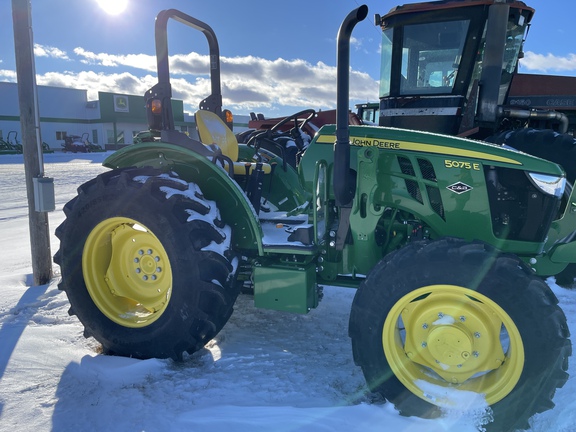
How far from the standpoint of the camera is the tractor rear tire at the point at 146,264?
271cm

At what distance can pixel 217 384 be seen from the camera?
105 inches

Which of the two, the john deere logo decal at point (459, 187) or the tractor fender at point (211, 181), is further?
the tractor fender at point (211, 181)

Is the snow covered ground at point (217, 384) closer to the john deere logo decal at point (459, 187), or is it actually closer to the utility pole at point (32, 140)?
the utility pole at point (32, 140)

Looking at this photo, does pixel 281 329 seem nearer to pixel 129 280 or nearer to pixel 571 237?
pixel 129 280

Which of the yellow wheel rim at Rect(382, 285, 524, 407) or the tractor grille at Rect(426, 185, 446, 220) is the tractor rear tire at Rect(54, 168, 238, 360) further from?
the tractor grille at Rect(426, 185, 446, 220)

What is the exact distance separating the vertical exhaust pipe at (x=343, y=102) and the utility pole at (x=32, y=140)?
342cm

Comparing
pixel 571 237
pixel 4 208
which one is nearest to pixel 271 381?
pixel 571 237

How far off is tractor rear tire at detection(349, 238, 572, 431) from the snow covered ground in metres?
0.13

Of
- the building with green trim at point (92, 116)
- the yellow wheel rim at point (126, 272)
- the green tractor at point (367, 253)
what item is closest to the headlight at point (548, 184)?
the green tractor at point (367, 253)

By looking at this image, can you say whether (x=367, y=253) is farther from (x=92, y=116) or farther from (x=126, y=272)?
(x=92, y=116)

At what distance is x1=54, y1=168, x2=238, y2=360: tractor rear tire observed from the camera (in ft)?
8.91

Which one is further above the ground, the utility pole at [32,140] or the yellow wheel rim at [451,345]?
the utility pole at [32,140]

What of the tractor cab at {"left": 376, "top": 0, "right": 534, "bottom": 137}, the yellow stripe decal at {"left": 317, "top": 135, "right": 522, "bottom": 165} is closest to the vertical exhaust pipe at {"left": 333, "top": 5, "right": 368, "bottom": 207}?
the yellow stripe decal at {"left": 317, "top": 135, "right": 522, "bottom": 165}

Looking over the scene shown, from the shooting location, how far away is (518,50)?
623cm
